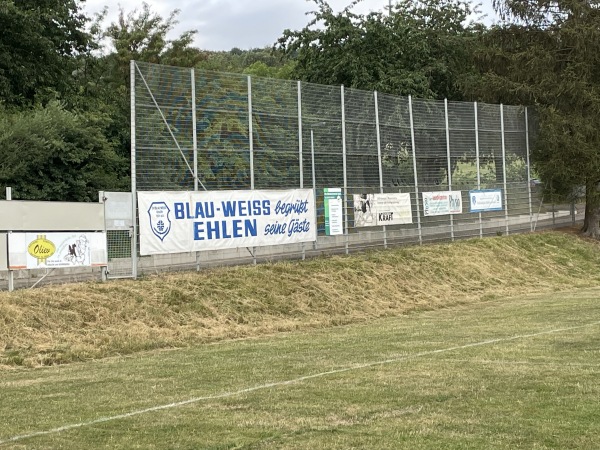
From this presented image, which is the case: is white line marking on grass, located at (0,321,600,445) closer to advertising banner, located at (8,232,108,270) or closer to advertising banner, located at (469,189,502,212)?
advertising banner, located at (8,232,108,270)

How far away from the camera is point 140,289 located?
17094mm

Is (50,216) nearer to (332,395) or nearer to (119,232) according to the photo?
(119,232)

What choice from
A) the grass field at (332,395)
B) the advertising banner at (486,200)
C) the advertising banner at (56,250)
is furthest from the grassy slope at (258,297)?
the advertising banner at (486,200)

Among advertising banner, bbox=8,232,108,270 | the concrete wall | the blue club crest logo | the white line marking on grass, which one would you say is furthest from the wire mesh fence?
the white line marking on grass

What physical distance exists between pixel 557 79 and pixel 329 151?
14347mm

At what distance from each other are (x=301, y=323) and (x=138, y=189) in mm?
5019

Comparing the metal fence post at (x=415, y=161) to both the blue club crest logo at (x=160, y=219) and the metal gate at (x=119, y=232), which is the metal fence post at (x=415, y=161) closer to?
the blue club crest logo at (x=160, y=219)

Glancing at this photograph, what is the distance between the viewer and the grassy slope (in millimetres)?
14391

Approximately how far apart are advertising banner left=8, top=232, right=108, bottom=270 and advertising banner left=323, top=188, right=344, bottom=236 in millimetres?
7950

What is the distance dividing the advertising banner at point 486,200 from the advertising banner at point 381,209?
4324 mm

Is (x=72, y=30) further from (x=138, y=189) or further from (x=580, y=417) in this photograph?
(x=580, y=417)

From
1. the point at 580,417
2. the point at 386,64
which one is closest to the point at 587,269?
the point at 386,64

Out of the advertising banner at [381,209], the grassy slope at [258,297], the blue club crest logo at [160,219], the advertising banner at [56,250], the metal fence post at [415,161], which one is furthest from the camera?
the metal fence post at [415,161]

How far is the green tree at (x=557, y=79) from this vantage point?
106 ft
